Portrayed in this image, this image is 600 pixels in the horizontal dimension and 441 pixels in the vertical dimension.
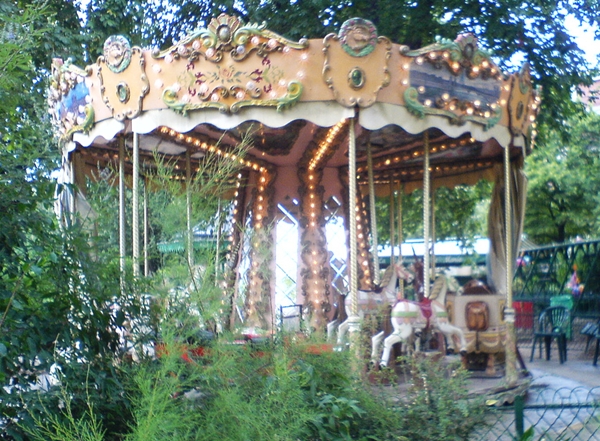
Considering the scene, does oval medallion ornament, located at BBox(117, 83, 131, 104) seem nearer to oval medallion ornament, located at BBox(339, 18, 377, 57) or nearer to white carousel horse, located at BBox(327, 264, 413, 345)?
oval medallion ornament, located at BBox(339, 18, 377, 57)

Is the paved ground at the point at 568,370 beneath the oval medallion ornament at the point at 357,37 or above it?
beneath

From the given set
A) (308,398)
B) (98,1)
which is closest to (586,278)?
(98,1)

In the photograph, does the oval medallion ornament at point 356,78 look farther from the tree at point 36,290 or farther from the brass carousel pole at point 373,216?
the tree at point 36,290

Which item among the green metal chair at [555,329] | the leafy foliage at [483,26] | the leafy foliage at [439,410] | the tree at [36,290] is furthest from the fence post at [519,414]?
the leafy foliage at [483,26]

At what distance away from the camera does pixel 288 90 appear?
8281mm

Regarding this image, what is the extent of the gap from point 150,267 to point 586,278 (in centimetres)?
1139

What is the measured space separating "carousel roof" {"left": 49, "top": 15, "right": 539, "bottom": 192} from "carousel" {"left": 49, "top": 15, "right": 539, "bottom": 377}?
15mm

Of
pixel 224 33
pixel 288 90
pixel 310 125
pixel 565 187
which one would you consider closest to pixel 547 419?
pixel 288 90

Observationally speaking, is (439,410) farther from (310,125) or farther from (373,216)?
(310,125)

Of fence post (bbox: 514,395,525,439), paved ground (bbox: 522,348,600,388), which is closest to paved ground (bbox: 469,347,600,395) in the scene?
paved ground (bbox: 522,348,600,388)

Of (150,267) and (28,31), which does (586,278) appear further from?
(28,31)

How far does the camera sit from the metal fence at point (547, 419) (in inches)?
185

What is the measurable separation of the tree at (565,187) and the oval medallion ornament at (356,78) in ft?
42.5

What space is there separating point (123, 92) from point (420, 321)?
457 cm
